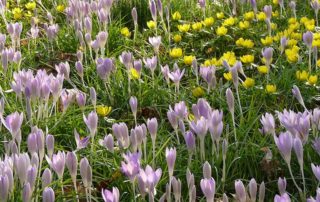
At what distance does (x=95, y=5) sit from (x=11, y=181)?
7.59 feet

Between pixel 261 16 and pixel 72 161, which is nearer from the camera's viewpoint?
pixel 72 161

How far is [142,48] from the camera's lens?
12.8 feet

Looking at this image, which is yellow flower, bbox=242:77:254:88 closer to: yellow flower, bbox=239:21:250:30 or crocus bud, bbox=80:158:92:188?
yellow flower, bbox=239:21:250:30

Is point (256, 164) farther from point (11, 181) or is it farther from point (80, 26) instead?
point (80, 26)

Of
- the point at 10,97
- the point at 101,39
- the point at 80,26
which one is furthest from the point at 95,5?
the point at 10,97

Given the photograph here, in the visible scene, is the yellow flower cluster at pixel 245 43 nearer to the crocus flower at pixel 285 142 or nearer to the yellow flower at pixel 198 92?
the yellow flower at pixel 198 92

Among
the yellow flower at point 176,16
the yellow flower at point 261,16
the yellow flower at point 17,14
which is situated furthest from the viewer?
the yellow flower at point 17,14

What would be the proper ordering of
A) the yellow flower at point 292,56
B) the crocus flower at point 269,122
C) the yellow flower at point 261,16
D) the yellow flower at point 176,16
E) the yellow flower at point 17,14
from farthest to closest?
the yellow flower at point 17,14, the yellow flower at point 176,16, the yellow flower at point 261,16, the yellow flower at point 292,56, the crocus flower at point 269,122

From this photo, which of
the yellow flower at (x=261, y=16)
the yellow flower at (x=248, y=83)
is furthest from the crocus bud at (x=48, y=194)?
the yellow flower at (x=261, y=16)

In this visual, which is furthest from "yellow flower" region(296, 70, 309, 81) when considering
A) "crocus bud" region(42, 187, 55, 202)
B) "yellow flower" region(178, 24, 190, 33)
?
"crocus bud" region(42, 187, 55, 202)

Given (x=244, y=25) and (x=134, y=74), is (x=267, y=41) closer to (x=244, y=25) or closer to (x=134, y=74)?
(x=244, y=25)

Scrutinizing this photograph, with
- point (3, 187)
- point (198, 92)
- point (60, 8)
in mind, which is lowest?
point (198, 92)

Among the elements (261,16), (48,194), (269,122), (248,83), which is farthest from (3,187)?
(261,16)

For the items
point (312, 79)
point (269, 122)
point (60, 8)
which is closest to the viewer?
point (269, 122)
